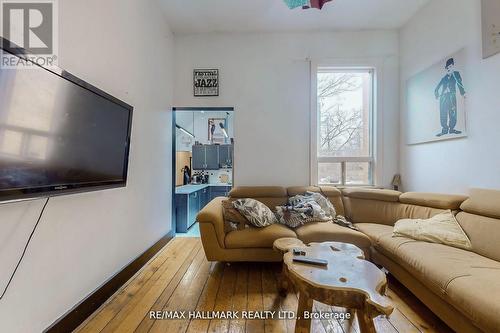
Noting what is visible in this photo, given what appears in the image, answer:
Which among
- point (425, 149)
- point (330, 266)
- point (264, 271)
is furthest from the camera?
point (425, 149)

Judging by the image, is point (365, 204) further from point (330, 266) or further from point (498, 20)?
point (498, 20)

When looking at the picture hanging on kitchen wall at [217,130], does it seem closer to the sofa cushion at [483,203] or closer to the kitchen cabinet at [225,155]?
the kitchen cabinet at [225,155]

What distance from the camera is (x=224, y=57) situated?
3.51 metres

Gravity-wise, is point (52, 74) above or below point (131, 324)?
above

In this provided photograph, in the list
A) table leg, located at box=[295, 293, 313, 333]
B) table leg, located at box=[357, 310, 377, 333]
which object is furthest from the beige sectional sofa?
table leg, located at box=[295, 293, 313, 333]

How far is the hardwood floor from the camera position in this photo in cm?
162

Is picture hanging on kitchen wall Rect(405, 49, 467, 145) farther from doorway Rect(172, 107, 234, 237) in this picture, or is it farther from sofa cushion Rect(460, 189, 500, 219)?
doorway Rect(172, 107, 234, 237)

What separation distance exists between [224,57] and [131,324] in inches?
135

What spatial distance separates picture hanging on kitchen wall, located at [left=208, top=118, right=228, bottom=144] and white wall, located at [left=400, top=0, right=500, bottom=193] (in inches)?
150

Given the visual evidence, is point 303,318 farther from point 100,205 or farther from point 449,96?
point 449,96

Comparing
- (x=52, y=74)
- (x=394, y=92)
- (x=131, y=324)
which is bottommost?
(x=131, y=324)

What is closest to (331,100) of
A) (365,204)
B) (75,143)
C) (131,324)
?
(365,204)

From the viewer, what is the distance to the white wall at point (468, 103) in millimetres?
2076

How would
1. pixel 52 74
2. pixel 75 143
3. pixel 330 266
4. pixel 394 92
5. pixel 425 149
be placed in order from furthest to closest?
pixel 394 92
pixel 425 149
pixel 330 266
pixel 75 143
pixel 52 74
